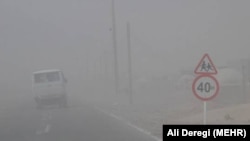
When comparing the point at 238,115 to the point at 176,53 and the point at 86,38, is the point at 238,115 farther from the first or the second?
the point at 86,38

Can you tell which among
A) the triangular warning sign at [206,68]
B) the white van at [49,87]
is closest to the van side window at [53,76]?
the white van at [49,87]

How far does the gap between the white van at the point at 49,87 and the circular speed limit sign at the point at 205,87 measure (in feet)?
87.6

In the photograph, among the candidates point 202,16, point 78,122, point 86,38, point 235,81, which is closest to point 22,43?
point 86,38

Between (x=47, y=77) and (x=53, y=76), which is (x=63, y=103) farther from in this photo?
(x=47, y=77)

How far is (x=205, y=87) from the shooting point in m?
18.6

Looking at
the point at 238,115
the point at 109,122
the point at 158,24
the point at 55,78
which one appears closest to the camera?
the point at 238,115

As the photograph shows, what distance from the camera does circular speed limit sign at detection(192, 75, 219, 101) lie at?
1852 cm

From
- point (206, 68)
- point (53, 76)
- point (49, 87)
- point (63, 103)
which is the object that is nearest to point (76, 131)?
point (206, 68)

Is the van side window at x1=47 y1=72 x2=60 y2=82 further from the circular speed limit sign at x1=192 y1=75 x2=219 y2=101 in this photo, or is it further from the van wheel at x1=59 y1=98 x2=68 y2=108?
the circular speed limit sign at x1=192 y1=75 x2=219 y2=101

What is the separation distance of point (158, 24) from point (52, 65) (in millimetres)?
38552

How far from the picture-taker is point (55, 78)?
148 ft

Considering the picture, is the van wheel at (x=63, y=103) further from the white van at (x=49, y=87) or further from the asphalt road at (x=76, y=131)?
the asphalt road at (x=76, y=131)

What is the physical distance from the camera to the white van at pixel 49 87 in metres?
44.7

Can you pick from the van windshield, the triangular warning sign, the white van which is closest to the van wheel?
the white van
